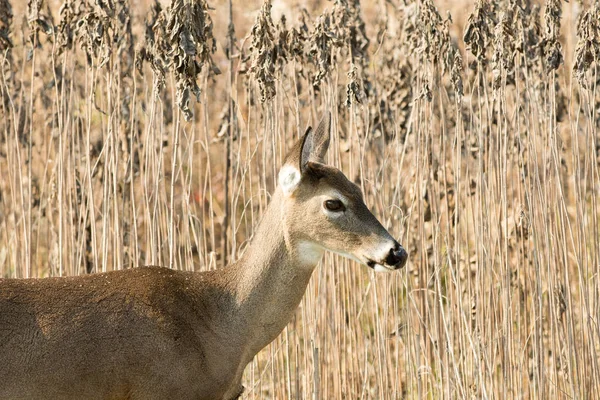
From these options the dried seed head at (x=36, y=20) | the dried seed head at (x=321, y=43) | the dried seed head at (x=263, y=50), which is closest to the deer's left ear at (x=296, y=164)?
the dried seed head at (x=263, y=50)

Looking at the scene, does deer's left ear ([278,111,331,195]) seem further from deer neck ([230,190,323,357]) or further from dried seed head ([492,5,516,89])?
dried seed head ([492,5,516,89])

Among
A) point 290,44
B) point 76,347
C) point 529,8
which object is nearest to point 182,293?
point 76,347

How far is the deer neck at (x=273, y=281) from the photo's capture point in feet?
15.8

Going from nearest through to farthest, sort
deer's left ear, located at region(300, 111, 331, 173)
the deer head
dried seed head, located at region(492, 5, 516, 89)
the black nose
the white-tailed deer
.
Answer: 1. the white-tailed deer
2. the black nose
3. the deer head
4. deer's left ear, located at region(300, 111, 331, 173)
5. dried seed head, located at region(492, 5, 516, 89)

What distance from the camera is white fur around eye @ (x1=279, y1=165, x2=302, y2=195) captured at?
15.7ft

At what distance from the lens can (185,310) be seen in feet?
15.4

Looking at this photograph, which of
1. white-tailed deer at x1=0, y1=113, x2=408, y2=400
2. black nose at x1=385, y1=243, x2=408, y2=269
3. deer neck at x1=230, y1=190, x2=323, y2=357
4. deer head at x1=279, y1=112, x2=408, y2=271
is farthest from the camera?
deer neck at x1=230, y1=190, x2=323, y2=357

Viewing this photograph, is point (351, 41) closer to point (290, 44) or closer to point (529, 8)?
point (290, 44)

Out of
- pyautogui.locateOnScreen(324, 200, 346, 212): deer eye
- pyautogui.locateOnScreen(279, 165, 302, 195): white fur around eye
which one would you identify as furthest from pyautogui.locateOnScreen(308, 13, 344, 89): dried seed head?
pyautogui.locateOnScreen(324, 200, 346, 212): deer eye

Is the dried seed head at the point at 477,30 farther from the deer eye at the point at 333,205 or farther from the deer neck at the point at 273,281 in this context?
the deer neck at the point at 273,281

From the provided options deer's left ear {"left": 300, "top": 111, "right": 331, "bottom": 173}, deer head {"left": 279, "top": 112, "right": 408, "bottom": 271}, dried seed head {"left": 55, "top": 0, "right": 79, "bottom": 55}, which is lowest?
deer head {"left": 279, "top": 112, "right": 408, "bottom": 271}

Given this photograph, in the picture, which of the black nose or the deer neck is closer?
the black nose

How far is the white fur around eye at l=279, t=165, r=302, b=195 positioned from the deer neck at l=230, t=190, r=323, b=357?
0.34 feet

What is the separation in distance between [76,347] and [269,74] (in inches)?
74.8
